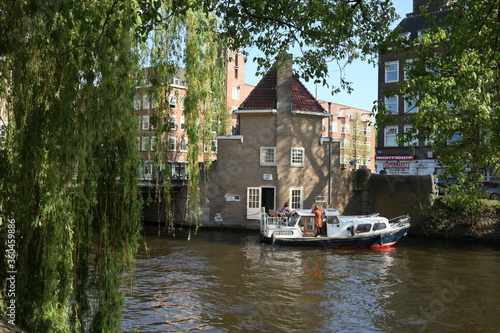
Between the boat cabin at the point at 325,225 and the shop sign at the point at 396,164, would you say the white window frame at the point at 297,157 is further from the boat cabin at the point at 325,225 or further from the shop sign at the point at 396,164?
the shop sign at the point at 396,164

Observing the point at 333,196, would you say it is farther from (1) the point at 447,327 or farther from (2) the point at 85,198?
(2) the point at 85,198

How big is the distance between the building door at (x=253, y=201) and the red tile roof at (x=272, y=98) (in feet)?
16.7

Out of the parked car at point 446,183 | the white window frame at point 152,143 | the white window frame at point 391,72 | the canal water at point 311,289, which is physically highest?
the white window frame at point 391,72

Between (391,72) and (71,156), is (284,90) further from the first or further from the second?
(71,156)

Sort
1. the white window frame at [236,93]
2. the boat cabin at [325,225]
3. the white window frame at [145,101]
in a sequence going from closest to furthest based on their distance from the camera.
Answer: the white window frame at [145,101] → the boat cabin at [325,225] → the white window frame at [236,93]

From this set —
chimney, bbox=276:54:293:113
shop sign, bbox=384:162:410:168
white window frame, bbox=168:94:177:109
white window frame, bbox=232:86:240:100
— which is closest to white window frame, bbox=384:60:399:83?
shop sign, bbox=384:162:410:168

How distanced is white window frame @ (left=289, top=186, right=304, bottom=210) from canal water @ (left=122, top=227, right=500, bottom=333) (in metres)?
5.85

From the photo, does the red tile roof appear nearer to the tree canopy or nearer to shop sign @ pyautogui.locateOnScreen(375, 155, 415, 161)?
shop sign @ pyautogui.locateOnScreen(375, 155, 415, 161)

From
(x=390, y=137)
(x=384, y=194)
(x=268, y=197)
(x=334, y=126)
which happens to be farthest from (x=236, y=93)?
(x=384, y=194)

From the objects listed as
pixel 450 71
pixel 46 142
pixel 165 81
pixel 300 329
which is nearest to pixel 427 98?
pixel 450 71

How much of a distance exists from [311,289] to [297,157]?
48.5ft

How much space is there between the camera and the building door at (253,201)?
30.8m

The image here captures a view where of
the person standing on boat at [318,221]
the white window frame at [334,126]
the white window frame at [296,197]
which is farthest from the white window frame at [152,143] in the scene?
the white window frame at [334,126]

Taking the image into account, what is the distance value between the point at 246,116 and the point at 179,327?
19540mm
